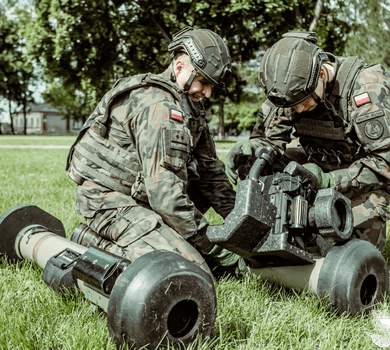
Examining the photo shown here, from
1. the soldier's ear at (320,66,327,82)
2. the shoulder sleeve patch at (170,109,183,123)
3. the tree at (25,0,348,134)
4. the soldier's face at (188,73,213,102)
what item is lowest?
the shoulder sleeve patch at (170,109,183,123)

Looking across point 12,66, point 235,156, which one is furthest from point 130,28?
point 12,66

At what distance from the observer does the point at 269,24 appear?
1619 centimetres

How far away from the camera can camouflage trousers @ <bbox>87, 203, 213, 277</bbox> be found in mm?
3162

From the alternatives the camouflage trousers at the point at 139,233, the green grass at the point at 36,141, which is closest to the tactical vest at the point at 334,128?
the camouflage trousers at the point at 139,233

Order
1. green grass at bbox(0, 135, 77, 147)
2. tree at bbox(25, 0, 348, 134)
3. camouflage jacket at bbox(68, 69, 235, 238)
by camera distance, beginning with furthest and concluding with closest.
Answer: green grass at bbox(0, 135, 77, 147), tree at bbox(25, 0, 348, 134), camouflage jacket at bbox(68, 69, 235, 238)

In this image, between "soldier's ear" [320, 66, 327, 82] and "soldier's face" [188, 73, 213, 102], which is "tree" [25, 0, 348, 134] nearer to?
"soldier's ear" [320, 66, 327, 82]

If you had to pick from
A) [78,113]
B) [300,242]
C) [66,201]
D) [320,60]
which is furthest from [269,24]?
[78,113]

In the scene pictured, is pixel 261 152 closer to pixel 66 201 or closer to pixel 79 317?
pixel 79 317

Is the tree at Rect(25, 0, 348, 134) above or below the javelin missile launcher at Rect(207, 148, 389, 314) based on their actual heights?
above

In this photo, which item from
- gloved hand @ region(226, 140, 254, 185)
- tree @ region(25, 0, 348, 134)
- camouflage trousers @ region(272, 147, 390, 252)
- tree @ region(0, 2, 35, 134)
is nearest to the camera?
camouflage trousers @ region(272, 147, 390, 252)

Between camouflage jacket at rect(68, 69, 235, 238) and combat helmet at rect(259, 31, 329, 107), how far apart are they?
0.71 metres

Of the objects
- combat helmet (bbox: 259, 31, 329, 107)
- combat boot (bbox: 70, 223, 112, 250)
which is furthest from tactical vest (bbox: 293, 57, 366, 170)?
combat boot (bbox: 70, 223, 112, 250)

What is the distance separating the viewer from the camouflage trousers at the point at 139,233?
10.4ft

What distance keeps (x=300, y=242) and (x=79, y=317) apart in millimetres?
1558
